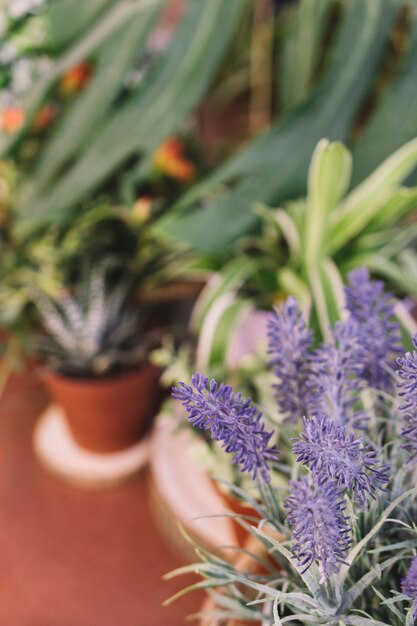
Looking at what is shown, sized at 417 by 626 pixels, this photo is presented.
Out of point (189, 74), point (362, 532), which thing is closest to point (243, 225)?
point (189, 74)

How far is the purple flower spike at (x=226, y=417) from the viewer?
0.25 meters

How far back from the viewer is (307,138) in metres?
0.67

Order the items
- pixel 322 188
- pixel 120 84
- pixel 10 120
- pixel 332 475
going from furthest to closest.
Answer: pixel 10 120, pixel 120 84, pixel 322 188, pixel 332 475

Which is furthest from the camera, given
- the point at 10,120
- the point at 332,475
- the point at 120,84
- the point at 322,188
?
the point at 10,120

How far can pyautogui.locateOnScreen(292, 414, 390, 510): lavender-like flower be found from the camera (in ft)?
0.76

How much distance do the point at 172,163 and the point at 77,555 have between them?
1.73 feet

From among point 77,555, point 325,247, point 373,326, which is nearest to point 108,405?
point 77,555

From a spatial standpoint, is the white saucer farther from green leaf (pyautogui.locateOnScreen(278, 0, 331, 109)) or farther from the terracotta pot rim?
green leaf (pyautogui.locateOnScreen(278, 0, 331, 109))

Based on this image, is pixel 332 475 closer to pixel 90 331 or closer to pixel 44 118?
pixel 90 331

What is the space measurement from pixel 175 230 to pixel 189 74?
20 centimetres

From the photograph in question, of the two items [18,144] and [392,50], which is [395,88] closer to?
[392,50]

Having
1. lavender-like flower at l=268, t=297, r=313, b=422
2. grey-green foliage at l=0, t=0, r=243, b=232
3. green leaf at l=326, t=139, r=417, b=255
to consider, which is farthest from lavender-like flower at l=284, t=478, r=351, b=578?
grey-green foliage at l=0, t=0, r=243, b=232

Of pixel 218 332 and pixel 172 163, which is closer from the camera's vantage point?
pixel 218 332

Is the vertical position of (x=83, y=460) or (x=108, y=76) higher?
(x=108, y=76)
